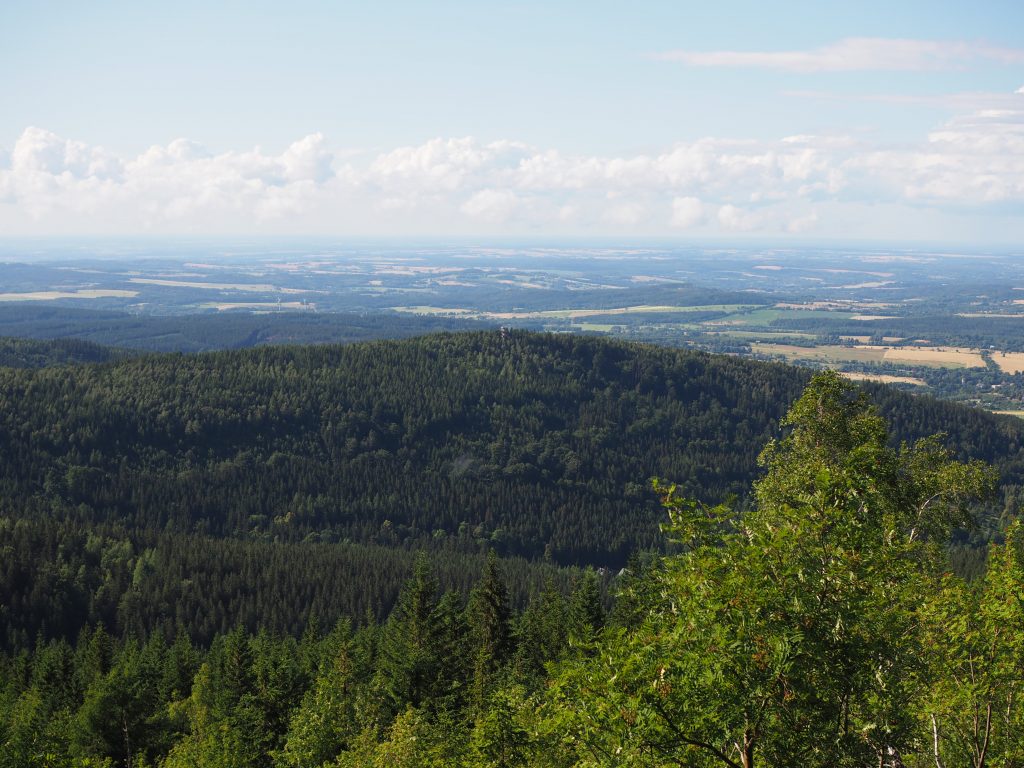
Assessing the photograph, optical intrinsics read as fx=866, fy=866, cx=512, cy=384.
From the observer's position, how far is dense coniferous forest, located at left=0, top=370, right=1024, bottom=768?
1722 centimetres

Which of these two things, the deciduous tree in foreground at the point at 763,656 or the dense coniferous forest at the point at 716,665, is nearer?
the deciduous tree in foreground at the point at 763,656

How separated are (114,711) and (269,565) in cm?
10548

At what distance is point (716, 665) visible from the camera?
1647 centimetres

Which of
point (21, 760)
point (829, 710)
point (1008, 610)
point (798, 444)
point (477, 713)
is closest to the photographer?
point (829, 710)

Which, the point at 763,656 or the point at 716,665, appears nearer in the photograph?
the point at 716,665

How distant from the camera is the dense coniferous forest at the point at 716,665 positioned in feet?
56.5

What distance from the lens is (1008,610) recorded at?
21234 millimetres

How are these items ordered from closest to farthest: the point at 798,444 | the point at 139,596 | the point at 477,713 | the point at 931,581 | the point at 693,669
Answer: the point at 693,669 → the point at 931,581 → the point at 798,444 → the point at 477,713 → the point at 139,596

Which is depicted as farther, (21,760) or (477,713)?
(477,713)

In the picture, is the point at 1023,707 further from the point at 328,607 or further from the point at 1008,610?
the point at 328,607

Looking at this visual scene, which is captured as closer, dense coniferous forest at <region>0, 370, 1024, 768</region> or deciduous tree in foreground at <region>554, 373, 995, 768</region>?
deciduous tree in foreground at <region>554, 373, 995, 768</region>

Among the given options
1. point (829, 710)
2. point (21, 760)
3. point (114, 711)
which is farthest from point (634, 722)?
point (114, 711)

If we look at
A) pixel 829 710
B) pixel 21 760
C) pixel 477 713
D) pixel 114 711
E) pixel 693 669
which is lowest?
pixel 114 711

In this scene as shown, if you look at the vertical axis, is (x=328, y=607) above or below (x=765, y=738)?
below
